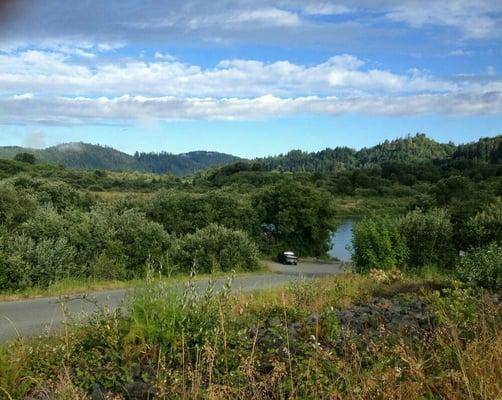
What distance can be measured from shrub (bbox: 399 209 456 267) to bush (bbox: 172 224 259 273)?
22.3ft

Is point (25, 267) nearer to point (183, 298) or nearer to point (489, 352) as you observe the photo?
point (183, 298)

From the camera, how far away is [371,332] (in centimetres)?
698

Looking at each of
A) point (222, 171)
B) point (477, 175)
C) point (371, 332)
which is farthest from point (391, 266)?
point (222, 171)

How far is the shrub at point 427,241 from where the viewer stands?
983 inches

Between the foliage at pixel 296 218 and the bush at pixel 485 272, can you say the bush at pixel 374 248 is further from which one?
the foliage at pixel 296 218

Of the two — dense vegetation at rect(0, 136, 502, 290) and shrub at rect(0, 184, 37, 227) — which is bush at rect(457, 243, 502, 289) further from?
shrub at rect(0, 184, 37, 227)

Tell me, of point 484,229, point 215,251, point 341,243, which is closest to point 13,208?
point 215,251

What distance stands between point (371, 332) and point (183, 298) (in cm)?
227

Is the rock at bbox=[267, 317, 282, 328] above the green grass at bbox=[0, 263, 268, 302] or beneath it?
above

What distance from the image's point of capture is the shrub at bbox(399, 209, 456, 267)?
2497cm

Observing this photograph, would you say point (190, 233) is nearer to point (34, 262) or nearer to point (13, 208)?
point (13, 208)

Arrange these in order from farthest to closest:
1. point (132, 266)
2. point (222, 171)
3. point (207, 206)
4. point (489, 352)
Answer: point (222, 171)
point (207, 206)
point (132, 266)
point (489, 352)

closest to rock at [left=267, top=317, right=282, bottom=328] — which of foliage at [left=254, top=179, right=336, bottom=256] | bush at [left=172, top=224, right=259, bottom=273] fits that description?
bush at [left=172, top=224, right=259, bottom=273]

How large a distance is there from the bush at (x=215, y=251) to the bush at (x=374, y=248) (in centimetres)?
552
